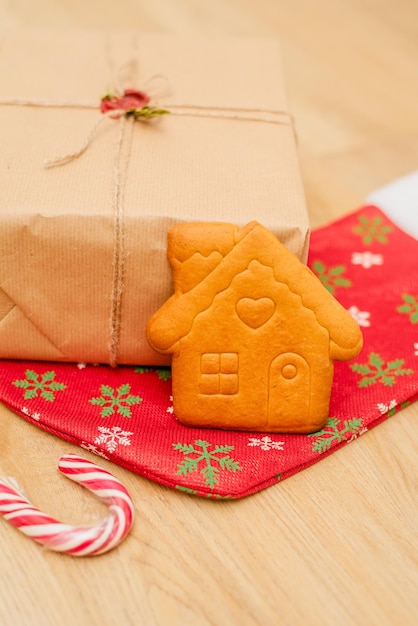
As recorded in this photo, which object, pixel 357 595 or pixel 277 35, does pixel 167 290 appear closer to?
pixel 357 595

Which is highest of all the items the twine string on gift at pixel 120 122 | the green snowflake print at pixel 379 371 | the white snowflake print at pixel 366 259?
the twine string on gift at pixel 120 122

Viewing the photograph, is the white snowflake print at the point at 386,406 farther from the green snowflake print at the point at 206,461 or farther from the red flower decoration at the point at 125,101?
the red flower decoration at the point at 125,101

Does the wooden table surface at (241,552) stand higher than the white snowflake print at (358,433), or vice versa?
the white snowflake print at (358,433)

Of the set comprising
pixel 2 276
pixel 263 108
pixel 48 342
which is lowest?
pixel 48 342

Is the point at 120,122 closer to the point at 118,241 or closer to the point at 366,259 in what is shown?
the point at 118,241

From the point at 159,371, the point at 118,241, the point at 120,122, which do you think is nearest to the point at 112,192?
the point at 118,241

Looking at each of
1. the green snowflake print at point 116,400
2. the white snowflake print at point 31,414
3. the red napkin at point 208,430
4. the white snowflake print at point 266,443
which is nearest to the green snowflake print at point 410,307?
the red napkin at point 208,430

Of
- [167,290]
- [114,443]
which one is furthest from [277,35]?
[114,443]

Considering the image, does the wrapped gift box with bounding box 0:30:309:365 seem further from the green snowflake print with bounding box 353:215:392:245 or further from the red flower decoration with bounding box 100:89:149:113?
the green snowflake print with bounding box 353:215:392:245
